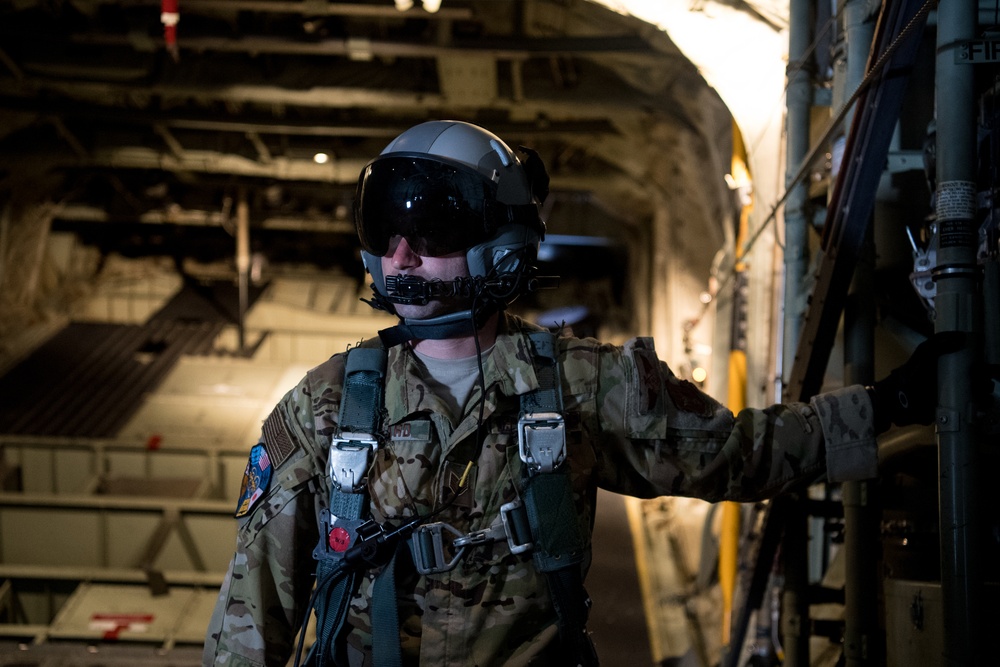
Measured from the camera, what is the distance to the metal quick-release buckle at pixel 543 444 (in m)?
2.00

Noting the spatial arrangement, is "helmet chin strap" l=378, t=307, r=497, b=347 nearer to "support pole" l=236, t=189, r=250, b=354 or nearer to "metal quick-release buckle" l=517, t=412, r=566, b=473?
"metal quick-release buckle" l=517, t=412, r=566, b=473

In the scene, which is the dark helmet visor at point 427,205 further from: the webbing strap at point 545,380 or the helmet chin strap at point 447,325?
the webbing strap at point 545,380

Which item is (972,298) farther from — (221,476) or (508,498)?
(221,476)

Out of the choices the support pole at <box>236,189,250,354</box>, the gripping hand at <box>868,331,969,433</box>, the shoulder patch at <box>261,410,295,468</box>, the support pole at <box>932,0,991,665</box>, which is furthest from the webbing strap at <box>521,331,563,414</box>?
the support pole at <box>236,189,250,354</box>

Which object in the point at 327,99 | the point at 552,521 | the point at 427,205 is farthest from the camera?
the point at 327,99

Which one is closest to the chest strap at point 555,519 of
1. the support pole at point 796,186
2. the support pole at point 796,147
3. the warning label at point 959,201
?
the warning label at point 959,201

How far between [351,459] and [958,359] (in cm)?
134

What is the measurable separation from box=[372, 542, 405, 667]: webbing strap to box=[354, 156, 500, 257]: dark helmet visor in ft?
2.38

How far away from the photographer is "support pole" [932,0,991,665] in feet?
6.65

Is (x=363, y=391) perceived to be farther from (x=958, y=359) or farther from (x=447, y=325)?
(x=958, y=359)

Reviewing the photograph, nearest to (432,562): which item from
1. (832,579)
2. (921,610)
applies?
(921,610)

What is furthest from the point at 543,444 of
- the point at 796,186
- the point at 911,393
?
the point at 796,186

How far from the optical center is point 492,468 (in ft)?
6.78

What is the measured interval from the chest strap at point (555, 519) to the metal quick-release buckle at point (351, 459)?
339mm
